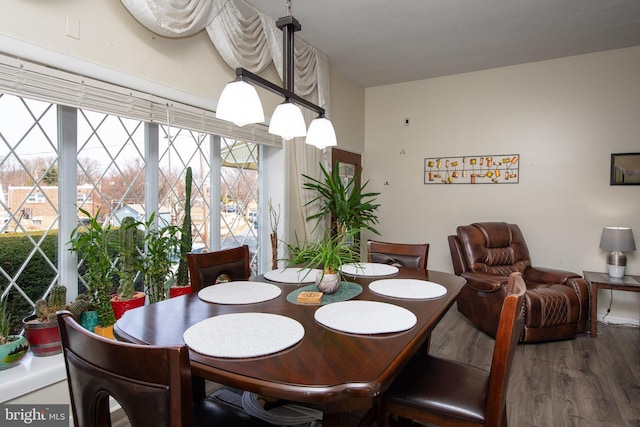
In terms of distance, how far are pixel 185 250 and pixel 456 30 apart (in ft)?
9.47

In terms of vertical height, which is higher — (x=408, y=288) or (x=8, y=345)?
(x=408, y=288)

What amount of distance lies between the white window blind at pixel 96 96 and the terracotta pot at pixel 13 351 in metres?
1.12

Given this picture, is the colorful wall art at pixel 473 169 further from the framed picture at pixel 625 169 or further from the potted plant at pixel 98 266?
the potted plant at pixel 98 266

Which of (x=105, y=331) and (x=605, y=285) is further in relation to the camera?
(x=605, y=285)

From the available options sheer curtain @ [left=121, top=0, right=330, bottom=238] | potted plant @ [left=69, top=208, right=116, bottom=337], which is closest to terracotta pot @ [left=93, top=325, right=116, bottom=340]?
potted plant @ [left=69, top=208, right=116, bottom=337]

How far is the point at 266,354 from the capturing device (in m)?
0.98

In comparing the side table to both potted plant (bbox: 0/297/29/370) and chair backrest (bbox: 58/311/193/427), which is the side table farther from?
potted plant (bbox: 0/297/29/370)

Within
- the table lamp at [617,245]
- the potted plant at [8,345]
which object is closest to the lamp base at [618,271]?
the table lamp at [617,245]

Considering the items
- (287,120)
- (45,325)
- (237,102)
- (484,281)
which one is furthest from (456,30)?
(45,325)

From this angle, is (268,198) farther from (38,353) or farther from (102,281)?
(38,353)

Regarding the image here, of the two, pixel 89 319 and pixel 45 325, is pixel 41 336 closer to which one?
pixel 45 325

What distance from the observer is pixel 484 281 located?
120 inches

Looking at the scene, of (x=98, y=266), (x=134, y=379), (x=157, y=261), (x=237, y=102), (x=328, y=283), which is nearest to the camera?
(x=134, y=379)

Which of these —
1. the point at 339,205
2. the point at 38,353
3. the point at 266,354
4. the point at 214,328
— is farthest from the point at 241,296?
the point at 339,205
